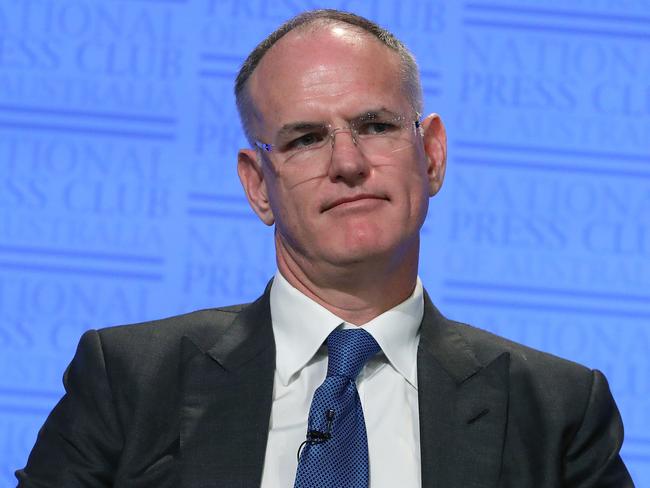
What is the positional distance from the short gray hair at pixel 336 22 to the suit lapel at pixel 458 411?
1.39 feet

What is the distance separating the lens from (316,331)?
6.22ft

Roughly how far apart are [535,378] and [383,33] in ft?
2.17

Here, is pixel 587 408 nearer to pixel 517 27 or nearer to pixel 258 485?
pixel 258 485

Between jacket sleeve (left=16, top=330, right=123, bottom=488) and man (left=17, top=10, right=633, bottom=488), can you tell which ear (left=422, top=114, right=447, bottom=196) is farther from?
jacket sleeve (left=16, top=330, right=123, bottom=488)

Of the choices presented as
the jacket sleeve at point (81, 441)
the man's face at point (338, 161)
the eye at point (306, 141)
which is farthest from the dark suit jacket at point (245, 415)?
the eye at point (306, 141)

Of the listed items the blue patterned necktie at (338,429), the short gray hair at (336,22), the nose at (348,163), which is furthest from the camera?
the short gray hair at (336,22)

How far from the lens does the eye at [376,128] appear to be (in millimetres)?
1908

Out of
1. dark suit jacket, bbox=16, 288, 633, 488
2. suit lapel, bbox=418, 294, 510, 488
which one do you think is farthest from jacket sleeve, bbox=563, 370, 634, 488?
suit lapel, bbox=418, 294, 510, 488

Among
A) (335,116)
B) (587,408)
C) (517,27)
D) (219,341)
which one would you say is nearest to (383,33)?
(335,116)

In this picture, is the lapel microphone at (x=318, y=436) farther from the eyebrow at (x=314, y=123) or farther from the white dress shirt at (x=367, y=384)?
the eyebrow at (x=314, y=123)

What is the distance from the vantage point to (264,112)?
1.99m

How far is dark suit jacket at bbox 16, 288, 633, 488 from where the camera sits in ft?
5.82

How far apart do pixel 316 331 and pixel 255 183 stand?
1.11 ft

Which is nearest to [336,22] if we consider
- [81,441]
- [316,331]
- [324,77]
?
[324,77]
